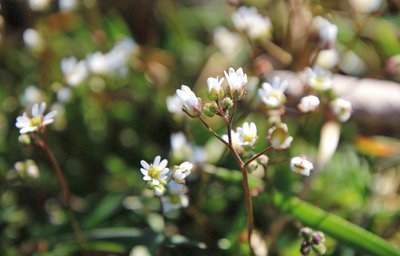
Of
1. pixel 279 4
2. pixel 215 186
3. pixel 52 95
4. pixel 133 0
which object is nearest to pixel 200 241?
pixel 215 186

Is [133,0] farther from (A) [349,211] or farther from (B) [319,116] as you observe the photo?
(A) [349,211]

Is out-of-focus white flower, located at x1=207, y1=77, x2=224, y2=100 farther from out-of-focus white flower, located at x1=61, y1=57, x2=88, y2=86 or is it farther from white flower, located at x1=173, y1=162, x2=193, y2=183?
out-of-focus white flower, located at x1=61, y1=57, x2=88, y2=86

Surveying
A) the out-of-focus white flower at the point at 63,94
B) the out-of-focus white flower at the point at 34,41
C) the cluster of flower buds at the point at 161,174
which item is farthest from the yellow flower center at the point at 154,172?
the out-of-focus white flower at the point at 34,41

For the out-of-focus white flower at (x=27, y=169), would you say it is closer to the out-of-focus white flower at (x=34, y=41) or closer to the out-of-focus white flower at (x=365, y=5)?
the out-of-focus white flower at (x=34, y=41)

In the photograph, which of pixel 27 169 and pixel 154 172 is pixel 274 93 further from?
pixel 27 169

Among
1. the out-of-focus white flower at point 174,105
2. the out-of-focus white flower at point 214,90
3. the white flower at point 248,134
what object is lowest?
the out-of-focus white flower at point 174,105

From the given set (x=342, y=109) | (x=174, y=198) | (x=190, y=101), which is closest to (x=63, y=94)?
(x=174, y=198)
